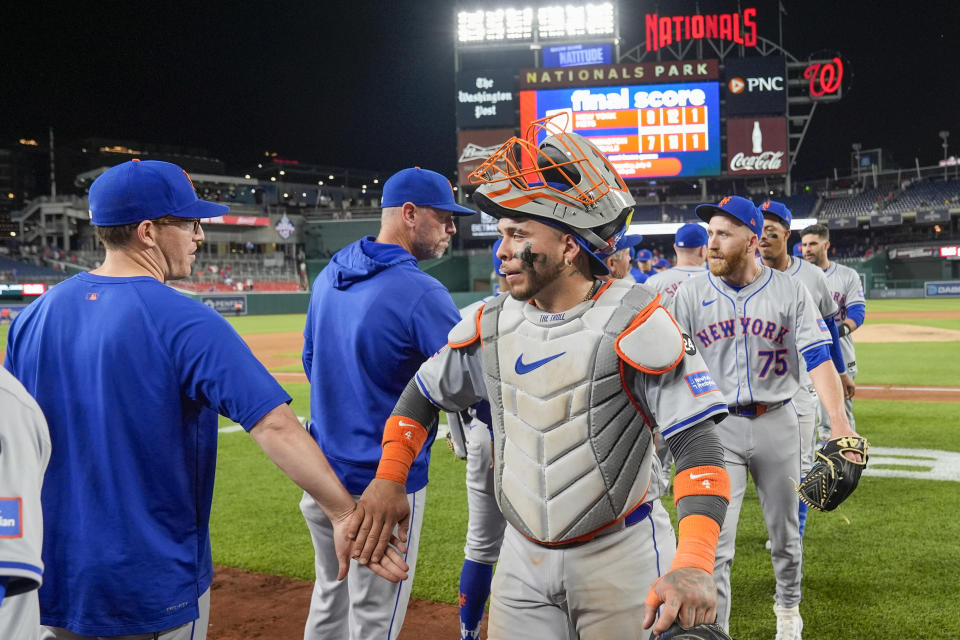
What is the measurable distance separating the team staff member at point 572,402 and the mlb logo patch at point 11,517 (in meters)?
1.15

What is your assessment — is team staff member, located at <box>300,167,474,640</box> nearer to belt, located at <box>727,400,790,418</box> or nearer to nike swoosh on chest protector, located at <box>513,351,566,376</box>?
nike swoosh on chest protector, located at <box>513,351,566,376</box>

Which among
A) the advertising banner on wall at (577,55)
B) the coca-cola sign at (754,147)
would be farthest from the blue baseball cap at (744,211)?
the advertising banner on wall at (577,55)

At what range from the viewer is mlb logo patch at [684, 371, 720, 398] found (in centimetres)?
201

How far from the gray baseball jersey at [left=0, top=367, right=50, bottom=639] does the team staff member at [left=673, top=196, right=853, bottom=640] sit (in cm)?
324

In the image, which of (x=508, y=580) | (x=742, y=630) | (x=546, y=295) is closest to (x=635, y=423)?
(x=546, y=295)

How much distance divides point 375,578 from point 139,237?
5.03 feet

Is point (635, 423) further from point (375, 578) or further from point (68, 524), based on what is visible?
point (68, 524)

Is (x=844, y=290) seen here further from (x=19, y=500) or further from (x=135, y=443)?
(x=19, y=500)

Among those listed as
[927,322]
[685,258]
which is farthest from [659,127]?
[685,258]

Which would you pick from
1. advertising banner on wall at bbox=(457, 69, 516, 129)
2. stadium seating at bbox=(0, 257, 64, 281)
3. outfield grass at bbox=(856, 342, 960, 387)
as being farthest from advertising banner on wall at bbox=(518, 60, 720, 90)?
stadium seating at bbox=(0, 257, 64, 281)

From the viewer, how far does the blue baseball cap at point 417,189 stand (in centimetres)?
336

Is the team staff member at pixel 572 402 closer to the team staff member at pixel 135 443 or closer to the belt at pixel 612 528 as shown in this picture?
the belt at pixel 612 528

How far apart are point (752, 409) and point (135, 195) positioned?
3281 millimetres

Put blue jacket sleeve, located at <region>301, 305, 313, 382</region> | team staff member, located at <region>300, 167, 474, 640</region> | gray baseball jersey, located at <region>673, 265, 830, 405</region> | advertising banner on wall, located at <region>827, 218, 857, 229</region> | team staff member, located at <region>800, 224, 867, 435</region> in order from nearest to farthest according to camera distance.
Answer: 1. team staff member, located at <region>300, 167, 474, 640</region>
2. blue jacket sleeve, located at <region>301, 305, 313, 382</region>
3. gray baseball jersey, located at <region>673, 265, 830, 405</region>
4. team staff member, located at <region>800, 224, 867, 435</region>
5. advertising banner on wall, located at <region>827, 218, 857, 229</region>
